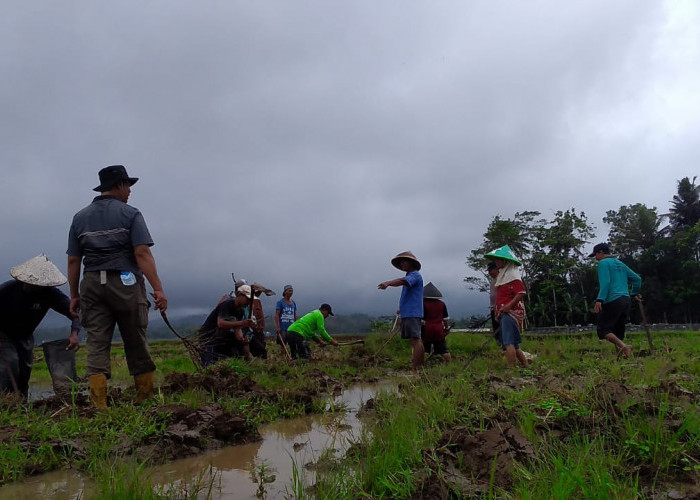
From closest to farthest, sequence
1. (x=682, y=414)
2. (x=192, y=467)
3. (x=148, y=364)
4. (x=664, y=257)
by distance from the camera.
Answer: (x=682, y=414) → (x=192, y=467) → (x=148, y=364) → (x=664, y=257)

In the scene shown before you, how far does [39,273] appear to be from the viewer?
4.65m

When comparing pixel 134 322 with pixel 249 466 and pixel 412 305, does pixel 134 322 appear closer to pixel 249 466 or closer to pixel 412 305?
pixel 249 466

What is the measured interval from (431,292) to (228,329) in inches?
142

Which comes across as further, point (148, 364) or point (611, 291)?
point (611, 291)

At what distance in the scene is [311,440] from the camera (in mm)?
3484

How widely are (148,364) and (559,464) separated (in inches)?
126

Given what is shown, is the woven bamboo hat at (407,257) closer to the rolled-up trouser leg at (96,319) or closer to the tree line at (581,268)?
the rolled-up trouser leg at (96,319)

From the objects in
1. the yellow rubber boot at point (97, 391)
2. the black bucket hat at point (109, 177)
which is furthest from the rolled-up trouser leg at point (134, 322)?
the black bucket hat at point (109, 177)

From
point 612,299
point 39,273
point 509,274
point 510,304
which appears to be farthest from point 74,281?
point 612,299

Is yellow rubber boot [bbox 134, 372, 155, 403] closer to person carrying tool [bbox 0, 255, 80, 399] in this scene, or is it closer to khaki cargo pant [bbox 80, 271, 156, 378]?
khaki cargo pant [bbox 80, 271, 156, 378]

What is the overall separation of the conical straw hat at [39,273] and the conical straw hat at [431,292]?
18.3ft

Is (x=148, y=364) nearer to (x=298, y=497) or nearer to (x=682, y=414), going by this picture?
(x=298, y=497)

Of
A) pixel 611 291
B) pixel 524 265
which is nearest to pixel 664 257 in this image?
pixel 524 265

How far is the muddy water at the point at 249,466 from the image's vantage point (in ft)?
8.07
